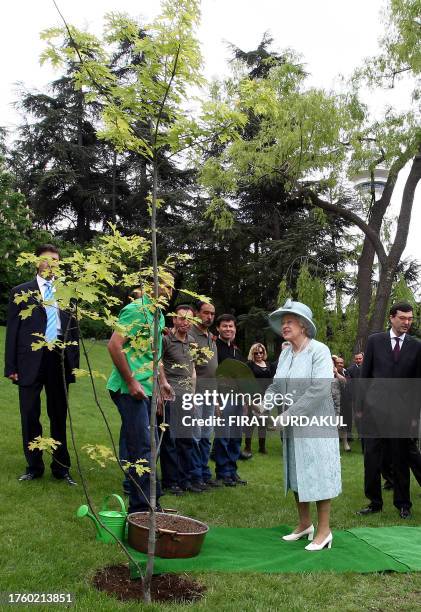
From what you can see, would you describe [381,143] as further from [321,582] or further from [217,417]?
[321,582]

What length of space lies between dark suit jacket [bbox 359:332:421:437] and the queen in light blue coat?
1.61 meters

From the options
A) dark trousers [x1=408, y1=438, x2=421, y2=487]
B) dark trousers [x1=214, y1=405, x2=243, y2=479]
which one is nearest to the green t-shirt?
dark trousers [x1=214, y1=405, x2=243, y2=479]

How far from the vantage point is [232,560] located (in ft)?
13.2

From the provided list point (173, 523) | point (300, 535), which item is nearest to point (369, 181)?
point (300, 535)

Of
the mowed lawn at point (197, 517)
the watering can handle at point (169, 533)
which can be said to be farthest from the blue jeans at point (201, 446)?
the watering can handle at point (169, 533)

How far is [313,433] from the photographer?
4.47m

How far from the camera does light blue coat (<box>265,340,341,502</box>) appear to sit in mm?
4422

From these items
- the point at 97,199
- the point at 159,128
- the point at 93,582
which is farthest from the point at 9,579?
the point at 97,199

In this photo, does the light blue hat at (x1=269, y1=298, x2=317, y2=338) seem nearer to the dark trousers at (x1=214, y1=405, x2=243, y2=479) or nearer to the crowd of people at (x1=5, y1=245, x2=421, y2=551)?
the crowd of people at (x1=5, y1=245, x2=421, y2=551)

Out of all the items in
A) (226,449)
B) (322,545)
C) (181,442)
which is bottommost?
(322,545)

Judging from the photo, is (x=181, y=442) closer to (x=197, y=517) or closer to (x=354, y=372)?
(x=197, y=517)

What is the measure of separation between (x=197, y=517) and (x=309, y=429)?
1537 millimetres

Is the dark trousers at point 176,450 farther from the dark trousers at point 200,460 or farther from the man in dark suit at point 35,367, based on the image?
the man in dark suit at point 35,367

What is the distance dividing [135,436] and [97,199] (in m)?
27.5
